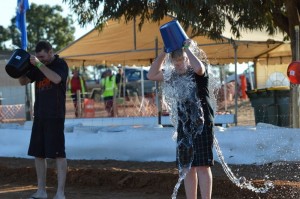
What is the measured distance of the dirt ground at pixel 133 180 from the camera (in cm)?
696

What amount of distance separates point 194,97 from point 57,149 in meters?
2.00

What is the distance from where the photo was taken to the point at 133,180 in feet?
25.6

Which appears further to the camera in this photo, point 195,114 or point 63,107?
point 63,107

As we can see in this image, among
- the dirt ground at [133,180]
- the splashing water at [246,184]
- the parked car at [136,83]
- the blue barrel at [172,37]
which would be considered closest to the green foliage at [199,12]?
the dirt ground at [133,180]

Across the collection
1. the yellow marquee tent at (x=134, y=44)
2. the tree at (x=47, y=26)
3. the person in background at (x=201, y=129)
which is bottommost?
the person in background at (x=201, y=129)

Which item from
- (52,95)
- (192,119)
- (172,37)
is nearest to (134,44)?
(52,95)

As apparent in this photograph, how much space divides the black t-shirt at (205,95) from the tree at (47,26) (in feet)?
157

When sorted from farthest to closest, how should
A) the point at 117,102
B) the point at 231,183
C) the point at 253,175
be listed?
the point at 117,102
the point at 253,175
the point at 231,183

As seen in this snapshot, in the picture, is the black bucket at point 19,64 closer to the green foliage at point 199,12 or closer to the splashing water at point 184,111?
the splashing water at point 184,111

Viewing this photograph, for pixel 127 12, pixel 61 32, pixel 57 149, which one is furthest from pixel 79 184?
pixel 61 32

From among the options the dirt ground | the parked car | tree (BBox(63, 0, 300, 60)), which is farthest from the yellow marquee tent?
the parked car

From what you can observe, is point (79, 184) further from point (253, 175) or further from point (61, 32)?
point (61, 32)

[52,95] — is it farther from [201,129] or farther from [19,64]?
[201,129]

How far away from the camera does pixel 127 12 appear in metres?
11.4
